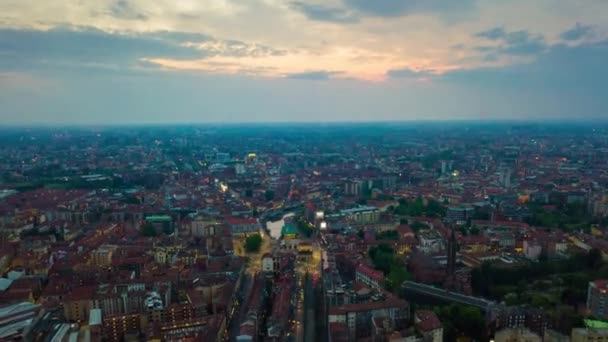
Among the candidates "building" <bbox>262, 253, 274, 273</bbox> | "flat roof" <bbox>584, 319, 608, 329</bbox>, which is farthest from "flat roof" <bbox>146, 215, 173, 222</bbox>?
"flat roof" <bbox>584, 319, 608, 329</bbox>

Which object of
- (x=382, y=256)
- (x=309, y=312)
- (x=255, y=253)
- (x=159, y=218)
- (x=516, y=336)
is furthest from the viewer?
(x=159, y=218)

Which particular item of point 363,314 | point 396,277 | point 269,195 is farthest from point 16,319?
point 269,195

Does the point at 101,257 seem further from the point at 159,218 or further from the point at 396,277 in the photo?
the point at 396,277

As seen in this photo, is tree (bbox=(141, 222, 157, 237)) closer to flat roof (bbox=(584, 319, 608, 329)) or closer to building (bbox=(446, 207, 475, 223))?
building (bbox=(446, 207, 475, 223))

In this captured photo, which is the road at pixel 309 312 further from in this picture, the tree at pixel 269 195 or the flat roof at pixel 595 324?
the tree at pixel 269 195

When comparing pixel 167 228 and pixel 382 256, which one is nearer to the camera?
pixel 382 256

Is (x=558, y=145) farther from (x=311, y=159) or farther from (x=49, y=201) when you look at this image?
(x=49, y=201)

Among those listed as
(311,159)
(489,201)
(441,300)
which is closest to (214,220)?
(441,300)
